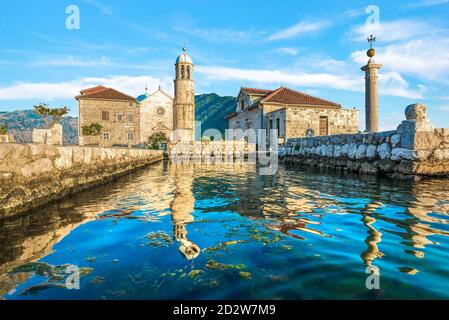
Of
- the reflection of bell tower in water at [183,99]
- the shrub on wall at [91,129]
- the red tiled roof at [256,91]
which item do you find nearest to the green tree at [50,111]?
the shrub on wall at [91,129]

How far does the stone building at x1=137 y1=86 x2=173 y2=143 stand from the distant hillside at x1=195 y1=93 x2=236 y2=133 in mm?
36542

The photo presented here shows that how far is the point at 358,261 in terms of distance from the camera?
6.28ft

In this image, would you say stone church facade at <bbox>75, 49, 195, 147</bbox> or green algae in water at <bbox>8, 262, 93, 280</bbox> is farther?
stone church facade at <bbox>75, 49, 195, 147</bbox>

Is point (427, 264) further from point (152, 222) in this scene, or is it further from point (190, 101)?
point (190, 101)

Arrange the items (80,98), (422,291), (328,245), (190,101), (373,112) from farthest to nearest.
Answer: (80,98), (190,101), (373,112), (328,245), (422,291)

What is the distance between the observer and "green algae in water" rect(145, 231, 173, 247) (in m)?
2.25

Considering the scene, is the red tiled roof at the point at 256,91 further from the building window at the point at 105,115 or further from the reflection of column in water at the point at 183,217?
the reflection of column in water at the point at 183,217

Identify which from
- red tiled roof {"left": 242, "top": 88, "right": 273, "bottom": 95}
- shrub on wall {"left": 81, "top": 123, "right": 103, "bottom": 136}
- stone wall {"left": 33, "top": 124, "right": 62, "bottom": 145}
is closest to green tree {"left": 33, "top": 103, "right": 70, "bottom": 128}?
shrub on wall {"left": 81, "top": 123, "right": 103, "bottom": 136}

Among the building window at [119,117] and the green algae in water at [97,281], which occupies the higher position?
the building window at [119,117]

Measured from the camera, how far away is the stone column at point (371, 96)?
535 inches

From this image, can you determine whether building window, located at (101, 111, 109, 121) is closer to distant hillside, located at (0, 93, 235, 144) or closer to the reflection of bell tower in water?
the reflection of bell tower in water

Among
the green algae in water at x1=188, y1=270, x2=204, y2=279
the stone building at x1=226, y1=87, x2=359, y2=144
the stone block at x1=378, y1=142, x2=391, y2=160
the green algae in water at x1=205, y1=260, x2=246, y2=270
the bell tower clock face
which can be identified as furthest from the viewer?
the bell tower clock face
